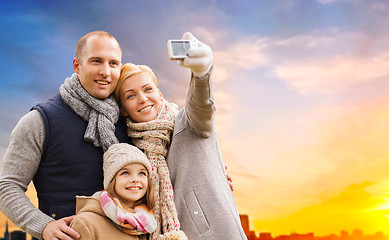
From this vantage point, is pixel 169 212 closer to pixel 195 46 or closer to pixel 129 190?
pixel 129 190

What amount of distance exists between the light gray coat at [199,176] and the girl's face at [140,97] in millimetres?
217

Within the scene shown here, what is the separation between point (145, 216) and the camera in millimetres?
3176

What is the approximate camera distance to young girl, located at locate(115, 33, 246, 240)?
3383 mm

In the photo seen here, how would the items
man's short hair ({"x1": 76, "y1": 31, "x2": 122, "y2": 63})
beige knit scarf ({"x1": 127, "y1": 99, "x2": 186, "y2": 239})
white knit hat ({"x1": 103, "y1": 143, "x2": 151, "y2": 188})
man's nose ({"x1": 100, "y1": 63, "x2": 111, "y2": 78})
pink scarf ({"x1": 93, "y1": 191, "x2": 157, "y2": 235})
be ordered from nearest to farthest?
pink scarf ({"x1": 93, "y1": 191, "x2": 157, "y2": 235}) → white knit hat ({"x1": 103, "y1": 143, "x2": 151, "y2": 188}) → beige knit scarf ({"x1": 127, "y1": 99, "x2": 186, "y2": 239}) → man's nose ({"x1": 100, "y1": 63, "x2": 111, "y2": 78}) → man's short hair ({"x1": 76, "y1": 31, "x2": 122, "y2": 63})

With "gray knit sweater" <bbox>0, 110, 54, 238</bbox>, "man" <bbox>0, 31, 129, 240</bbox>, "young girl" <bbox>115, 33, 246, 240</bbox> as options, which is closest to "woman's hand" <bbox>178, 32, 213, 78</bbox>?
"young girl" <bbox>115, 33, 246, 240</bbox>

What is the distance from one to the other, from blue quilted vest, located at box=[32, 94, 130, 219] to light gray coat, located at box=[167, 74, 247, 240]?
1.48 ft

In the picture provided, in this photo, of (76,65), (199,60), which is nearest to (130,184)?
(199,60)

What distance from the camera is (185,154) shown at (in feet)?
11.7

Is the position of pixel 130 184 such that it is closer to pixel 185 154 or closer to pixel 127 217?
pixel 127 217

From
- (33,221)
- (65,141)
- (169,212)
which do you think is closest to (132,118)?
(65,141)

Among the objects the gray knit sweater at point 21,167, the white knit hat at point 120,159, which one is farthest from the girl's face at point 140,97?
the gray knit sweater at point 21,167

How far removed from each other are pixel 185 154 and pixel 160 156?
0.19 m

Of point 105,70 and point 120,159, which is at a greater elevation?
point 105,70

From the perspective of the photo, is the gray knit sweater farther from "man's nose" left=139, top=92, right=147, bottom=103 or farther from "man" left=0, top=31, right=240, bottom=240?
"man's nose" left=139, top=92, right=147, bottom=103
